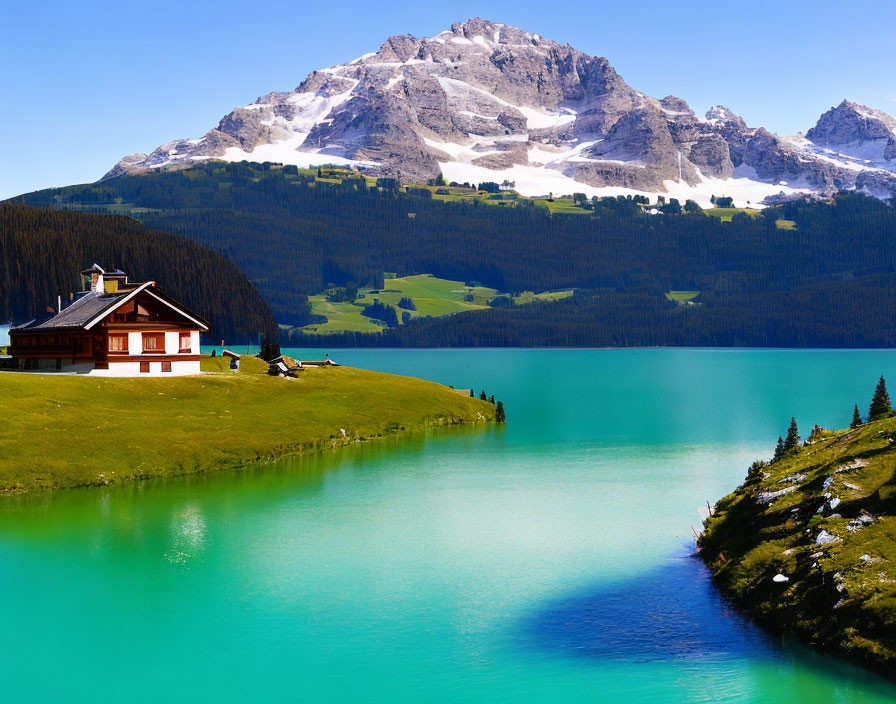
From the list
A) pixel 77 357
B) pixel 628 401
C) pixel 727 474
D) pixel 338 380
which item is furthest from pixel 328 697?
pixel 628 401

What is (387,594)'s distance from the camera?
40625 mm

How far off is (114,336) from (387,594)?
179 feet

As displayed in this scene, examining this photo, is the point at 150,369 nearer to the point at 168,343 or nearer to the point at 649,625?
the point at 168,343

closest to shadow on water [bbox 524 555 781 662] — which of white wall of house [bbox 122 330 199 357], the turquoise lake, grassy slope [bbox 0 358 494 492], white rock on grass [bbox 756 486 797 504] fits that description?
the turquoise lake

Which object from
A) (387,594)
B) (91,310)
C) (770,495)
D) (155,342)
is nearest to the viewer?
(387,594)

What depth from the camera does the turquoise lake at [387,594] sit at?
1232 inches

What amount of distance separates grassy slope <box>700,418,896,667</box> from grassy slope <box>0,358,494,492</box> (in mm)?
41116

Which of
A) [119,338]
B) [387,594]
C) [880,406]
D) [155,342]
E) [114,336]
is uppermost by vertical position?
[114,336]

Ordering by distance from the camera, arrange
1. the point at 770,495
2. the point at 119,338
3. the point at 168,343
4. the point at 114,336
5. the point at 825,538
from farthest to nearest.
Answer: the point at 168,343 → the point at 119,338 → the point at 114,336 → the point at 770,495 → the point at 825,538

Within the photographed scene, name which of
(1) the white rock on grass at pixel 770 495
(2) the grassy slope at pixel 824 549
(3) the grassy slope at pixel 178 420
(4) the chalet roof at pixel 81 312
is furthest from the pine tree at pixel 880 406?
(4) the chalet roof at pixel 81 312

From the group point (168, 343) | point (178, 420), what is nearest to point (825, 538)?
point (178, 420)

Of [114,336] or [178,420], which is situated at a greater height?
[114,336]

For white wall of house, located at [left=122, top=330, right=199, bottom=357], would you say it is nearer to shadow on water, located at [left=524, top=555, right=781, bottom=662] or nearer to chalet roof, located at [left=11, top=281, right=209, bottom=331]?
chalet roof, located at [left=11, top=281, right=209, bottom=331]

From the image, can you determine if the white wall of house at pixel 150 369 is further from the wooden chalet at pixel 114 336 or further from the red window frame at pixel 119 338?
the red window frame at pixel 119 338
